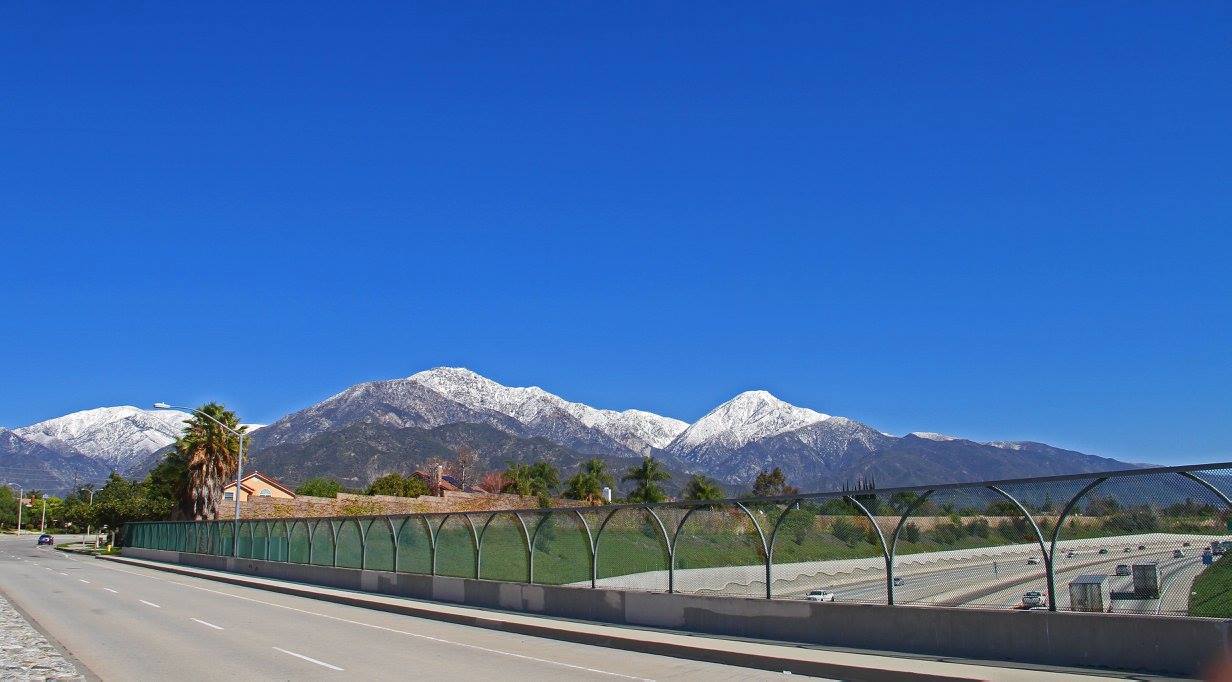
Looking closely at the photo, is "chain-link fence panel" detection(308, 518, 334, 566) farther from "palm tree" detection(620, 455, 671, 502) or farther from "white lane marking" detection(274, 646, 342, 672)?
"palm tree" detection(620, 455, 671, 502)

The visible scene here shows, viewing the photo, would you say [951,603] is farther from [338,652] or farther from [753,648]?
[338,652]

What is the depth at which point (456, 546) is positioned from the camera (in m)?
26.0

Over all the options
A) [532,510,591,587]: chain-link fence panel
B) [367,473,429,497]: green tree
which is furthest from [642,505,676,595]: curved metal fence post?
[367,473,429,497]: green tree

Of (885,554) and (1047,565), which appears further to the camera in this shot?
(885,554)

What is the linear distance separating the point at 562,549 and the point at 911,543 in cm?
950

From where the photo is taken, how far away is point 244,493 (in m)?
101

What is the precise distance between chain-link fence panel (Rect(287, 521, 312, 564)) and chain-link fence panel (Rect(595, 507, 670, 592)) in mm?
17263

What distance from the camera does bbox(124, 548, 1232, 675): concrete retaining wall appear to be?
11.7 m

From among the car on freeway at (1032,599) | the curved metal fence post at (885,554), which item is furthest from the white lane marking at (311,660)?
the car on freeway at (1032,599)

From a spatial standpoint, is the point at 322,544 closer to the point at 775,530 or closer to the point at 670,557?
the point at 670,557

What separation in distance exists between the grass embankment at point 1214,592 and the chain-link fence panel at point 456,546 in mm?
16750

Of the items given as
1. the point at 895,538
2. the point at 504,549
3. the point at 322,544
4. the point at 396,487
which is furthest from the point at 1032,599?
the point at 396,487

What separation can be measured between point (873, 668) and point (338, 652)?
337 inches

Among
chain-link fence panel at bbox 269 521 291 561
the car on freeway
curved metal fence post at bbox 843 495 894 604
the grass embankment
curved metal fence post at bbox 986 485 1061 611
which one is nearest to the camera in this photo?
the grass embankment
